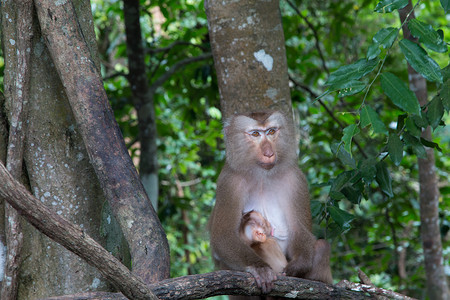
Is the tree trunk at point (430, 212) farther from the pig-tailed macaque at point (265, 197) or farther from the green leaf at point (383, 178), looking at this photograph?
the pig-tailed macaque at point (265, 197)

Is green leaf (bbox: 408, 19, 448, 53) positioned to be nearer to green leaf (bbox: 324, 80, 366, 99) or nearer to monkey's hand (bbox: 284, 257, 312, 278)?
green leaf (bbox: 324, 80, 366, 99)

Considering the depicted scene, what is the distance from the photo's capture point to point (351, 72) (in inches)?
99.7

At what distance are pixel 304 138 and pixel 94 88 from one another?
4.54m

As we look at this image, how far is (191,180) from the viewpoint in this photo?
30.4 ft

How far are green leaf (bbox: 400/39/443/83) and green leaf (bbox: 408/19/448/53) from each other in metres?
0.04

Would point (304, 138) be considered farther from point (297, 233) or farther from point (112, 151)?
point (112, 151)

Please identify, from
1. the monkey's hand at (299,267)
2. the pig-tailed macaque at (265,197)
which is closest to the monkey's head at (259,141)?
the pig-tailed macaque at (265,197)

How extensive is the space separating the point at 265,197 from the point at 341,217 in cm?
70

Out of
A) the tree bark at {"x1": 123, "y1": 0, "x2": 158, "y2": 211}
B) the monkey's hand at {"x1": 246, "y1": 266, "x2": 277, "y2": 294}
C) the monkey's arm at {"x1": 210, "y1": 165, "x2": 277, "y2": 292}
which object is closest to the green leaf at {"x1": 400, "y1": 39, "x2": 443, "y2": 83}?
the monkey's hand at {"x1": 246, "y1": 266, "x2": 277, "y2": 294}

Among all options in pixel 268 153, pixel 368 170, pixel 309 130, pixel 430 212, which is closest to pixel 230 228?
pixel 268 153

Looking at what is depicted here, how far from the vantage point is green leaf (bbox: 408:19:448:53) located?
237 cm

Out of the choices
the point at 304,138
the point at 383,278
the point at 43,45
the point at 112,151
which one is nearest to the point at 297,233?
the point at 112,151

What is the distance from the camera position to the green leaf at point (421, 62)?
236cm

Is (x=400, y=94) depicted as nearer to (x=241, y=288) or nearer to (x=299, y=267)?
(x=241, y=288)
